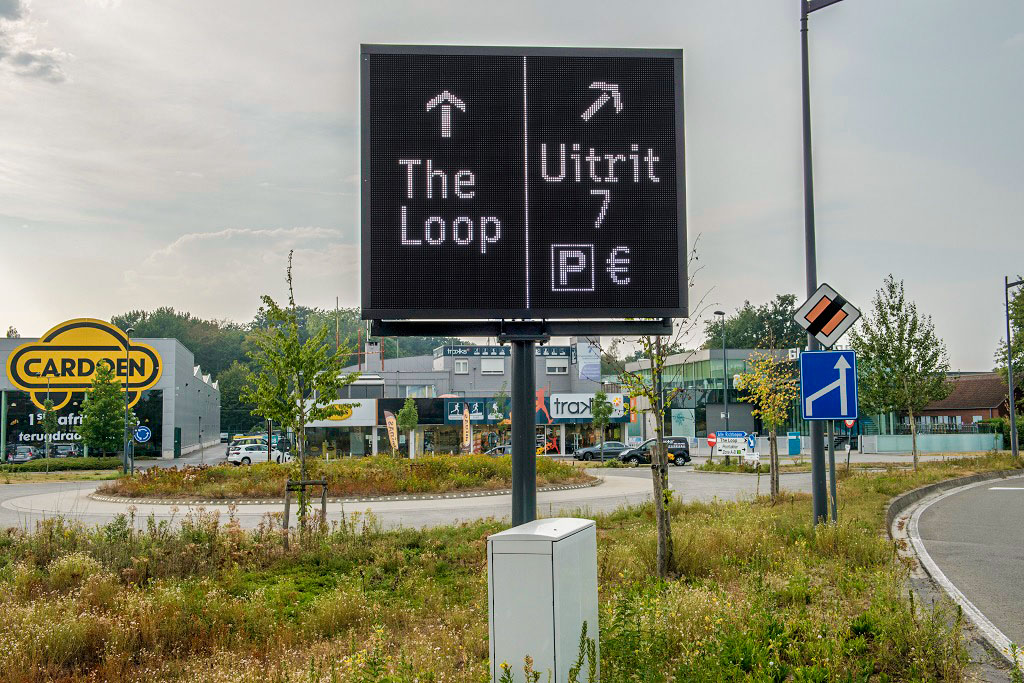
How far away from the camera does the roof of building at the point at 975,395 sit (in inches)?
2665

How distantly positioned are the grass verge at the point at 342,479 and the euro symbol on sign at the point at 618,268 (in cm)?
1766

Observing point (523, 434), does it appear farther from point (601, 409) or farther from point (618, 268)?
point (601, 409)

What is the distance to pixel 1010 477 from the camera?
97.5 feet

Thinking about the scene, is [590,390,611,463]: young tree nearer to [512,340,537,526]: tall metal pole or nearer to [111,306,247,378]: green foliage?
[512,340,537,526]: tall metal pole

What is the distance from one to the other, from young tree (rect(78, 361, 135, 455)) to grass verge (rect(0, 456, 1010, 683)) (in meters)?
36.4

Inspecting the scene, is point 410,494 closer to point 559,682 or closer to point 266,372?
point 266,372

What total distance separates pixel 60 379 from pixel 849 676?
59150mm

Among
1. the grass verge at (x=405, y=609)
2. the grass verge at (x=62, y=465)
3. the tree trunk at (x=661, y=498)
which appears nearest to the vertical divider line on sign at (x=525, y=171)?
the grass verge at (x=405, y=609)

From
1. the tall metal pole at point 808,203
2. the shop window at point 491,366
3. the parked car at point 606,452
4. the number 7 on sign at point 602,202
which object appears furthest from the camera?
the shop window at point 491,366

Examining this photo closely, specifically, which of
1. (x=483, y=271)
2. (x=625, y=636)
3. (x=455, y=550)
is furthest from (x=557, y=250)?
(x=455, y=550)

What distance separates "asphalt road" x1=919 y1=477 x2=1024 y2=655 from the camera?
336 inches

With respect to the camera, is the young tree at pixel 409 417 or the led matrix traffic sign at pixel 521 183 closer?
the led matrix traffic sign at pixel 521 183

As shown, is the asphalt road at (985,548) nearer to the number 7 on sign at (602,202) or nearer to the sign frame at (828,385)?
the sign frame at (828,385)

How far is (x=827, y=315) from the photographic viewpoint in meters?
11.8
